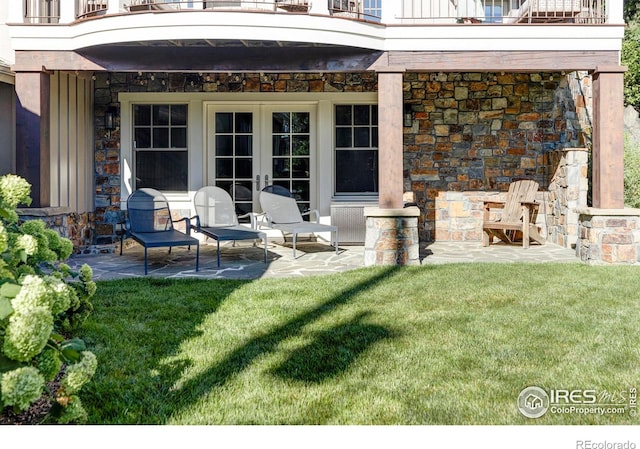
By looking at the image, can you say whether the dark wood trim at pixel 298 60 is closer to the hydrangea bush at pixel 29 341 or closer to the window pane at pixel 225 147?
the window pane at pixel 225 147

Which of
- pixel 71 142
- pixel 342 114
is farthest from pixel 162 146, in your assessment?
pixel 342 114

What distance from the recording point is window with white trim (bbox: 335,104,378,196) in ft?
28.6

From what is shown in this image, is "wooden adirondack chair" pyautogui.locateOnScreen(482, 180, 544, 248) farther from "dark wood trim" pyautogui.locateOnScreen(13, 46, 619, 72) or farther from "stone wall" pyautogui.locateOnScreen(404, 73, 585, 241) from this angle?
"dark wood trim" pyautogui.locateOnScreen(13, 46, 619, 72)

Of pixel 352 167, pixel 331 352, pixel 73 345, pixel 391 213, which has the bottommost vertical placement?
pixel 331 352

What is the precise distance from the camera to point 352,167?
8.75 meters

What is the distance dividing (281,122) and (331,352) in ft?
20.0

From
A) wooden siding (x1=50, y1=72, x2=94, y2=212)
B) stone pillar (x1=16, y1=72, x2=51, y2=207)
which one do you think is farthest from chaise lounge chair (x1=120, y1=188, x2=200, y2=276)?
wooden siding (x1=50, y1=72, x2=94, y2=212)

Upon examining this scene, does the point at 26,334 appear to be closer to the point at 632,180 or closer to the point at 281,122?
the point at 281,122

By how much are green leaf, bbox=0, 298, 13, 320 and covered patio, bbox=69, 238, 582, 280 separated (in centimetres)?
374

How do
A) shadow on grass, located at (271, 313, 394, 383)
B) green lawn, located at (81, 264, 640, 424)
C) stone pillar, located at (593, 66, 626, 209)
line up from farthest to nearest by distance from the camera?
stone pillar, located at (593, 66, 626, 209) < shadow on grass, located at (271, 313, 394, 383) < green lawn, located at (81, 264, 640, 424)

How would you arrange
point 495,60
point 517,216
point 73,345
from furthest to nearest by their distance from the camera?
point 517,216
point 495,60
point 73,345

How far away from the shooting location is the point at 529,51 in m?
6.46

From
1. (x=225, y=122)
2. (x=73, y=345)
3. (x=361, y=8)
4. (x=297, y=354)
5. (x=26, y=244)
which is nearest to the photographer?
(x=73, y=345)

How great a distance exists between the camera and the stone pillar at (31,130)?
6.36 metres
